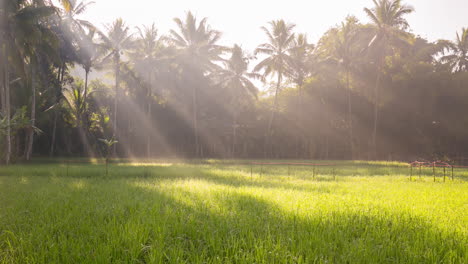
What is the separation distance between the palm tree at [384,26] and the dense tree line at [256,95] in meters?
0.09

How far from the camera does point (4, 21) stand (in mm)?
13672

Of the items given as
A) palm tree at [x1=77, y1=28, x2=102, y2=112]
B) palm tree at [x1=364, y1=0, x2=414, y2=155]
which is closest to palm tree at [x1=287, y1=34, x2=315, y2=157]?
palm tree at [x1=364, y1=0, x2=414, y2=155]

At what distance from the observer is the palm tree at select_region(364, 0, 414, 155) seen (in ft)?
72.7

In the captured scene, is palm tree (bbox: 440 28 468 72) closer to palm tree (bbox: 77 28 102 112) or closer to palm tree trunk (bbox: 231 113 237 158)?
palm tree trunk (bbox: 231 113 237 158)

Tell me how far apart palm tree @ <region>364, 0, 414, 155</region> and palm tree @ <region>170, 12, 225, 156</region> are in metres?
14.6

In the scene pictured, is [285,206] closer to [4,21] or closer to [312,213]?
[312,213]


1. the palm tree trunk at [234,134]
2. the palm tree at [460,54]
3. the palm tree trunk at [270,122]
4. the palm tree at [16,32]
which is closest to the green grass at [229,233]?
the palm tree at [16,32]

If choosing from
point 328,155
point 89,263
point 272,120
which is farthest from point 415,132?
point 89,263

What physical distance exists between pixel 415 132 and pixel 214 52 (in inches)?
837

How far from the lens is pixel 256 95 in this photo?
26703 mm

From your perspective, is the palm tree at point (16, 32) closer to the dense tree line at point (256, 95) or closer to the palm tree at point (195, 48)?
the dense tree line at point (256, 95)

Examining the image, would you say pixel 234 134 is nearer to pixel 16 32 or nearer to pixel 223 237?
pixel 16 32

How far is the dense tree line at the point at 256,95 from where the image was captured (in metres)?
21.5

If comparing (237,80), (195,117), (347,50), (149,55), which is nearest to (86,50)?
(149,55)
